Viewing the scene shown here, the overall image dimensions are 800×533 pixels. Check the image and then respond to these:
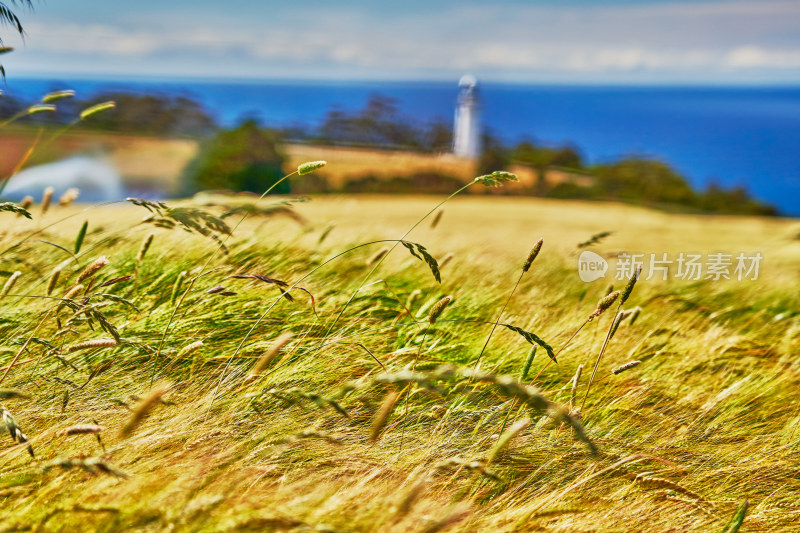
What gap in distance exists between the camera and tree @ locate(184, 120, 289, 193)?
751 centimetres

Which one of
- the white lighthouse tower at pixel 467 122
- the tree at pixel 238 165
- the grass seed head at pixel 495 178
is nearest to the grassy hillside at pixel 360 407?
the grass seed head at pixel 495 178

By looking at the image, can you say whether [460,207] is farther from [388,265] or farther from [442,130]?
[388,265]

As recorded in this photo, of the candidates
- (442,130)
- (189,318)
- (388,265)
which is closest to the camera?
(189,318)

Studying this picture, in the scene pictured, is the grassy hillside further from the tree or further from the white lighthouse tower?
the white lighthouse tower

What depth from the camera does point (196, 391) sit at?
5.95 ft

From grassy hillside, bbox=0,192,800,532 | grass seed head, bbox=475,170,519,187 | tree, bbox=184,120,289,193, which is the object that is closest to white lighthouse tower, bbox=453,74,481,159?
tree, bbox=184,120,289,193

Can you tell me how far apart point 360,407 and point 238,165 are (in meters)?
6.15

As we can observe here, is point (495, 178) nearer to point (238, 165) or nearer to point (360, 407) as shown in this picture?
point (360, 407)

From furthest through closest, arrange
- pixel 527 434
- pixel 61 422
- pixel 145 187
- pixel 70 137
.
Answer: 1. pixel 70 137
2. pixel 145 187
3. pixel 527 434
4. pixel 61 422

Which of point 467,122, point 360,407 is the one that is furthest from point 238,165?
point 360,407

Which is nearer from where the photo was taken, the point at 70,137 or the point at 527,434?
the point at 527,434

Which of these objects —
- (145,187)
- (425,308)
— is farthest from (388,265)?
(145,187)

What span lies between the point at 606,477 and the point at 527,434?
226 mm

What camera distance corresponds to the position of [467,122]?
896cm
